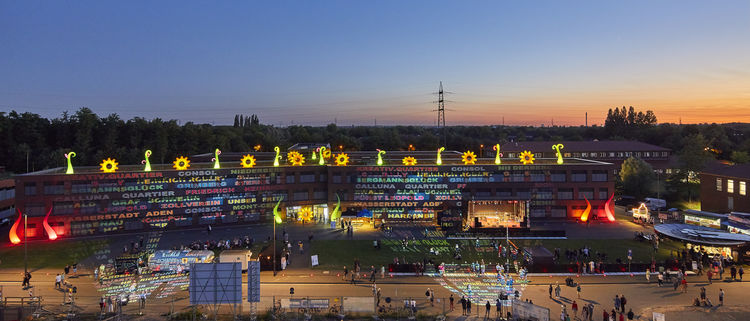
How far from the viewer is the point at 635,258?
4731cm

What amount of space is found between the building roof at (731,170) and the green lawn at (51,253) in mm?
82476

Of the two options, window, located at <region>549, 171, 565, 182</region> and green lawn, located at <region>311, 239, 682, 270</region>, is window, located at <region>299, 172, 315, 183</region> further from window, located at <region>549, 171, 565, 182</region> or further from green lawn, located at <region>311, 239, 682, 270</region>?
window, located at <region>549, 171, 565, 182</region>

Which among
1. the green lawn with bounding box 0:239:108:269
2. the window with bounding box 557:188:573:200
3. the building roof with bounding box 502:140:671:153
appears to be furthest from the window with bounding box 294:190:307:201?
the building roof with bounding box 502:140:671:153

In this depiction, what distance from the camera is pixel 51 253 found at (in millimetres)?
49375

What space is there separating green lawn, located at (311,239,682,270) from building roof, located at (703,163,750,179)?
20.0m

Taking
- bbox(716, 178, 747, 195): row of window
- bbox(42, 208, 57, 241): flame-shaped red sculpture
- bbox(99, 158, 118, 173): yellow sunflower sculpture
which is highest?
bbox(99, 158, 118, 173): yellow sunflower sculpture

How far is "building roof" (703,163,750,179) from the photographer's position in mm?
62944

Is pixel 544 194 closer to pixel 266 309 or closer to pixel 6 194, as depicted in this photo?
pixel 266 309

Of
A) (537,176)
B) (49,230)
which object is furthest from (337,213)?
(49,230)

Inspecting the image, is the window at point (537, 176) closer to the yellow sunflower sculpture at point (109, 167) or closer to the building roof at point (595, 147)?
the building roof at point (595, 147)

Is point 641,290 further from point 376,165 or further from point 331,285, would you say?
point 376,165

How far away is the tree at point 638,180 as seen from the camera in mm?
86312

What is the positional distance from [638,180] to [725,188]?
22.1 metres

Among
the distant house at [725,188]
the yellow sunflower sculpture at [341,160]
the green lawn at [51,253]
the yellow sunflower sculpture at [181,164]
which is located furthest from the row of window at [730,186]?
the green lawn at [51,253]
